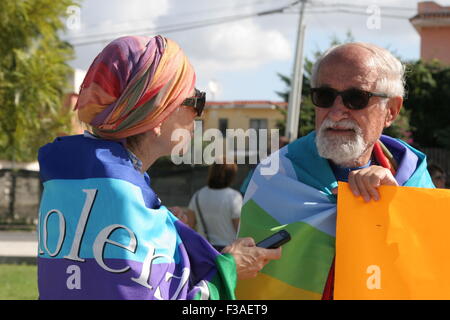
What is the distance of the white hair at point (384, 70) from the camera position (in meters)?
3.03

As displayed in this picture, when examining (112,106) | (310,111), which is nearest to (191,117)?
(112,106)

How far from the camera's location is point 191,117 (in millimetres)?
2432

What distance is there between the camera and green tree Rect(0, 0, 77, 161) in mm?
14352

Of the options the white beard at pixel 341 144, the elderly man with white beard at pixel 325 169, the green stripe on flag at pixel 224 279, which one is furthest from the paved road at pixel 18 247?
the green stripe on flag at pixel 224 279

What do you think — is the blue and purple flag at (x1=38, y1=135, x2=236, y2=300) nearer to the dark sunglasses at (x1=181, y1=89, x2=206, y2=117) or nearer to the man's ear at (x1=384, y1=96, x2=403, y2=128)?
the dark sunglasses at (x1=181, y1=89, x2=206, y2=117)

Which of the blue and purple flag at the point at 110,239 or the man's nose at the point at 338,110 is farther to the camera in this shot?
the man's nose at the point at 338,110

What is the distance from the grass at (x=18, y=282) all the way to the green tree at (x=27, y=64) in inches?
176

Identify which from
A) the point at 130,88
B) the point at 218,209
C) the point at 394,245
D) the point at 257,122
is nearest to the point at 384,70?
the point at 394,245

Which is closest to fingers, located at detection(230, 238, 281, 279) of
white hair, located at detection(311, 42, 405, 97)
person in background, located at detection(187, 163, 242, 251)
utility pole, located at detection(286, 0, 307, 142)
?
white hair, located at detection(311, 42, 405, 97)

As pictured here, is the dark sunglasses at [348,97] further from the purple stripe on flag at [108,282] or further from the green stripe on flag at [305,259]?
the purple stripe on flag at [108,282]

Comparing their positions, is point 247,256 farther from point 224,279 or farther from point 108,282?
point 108,282
